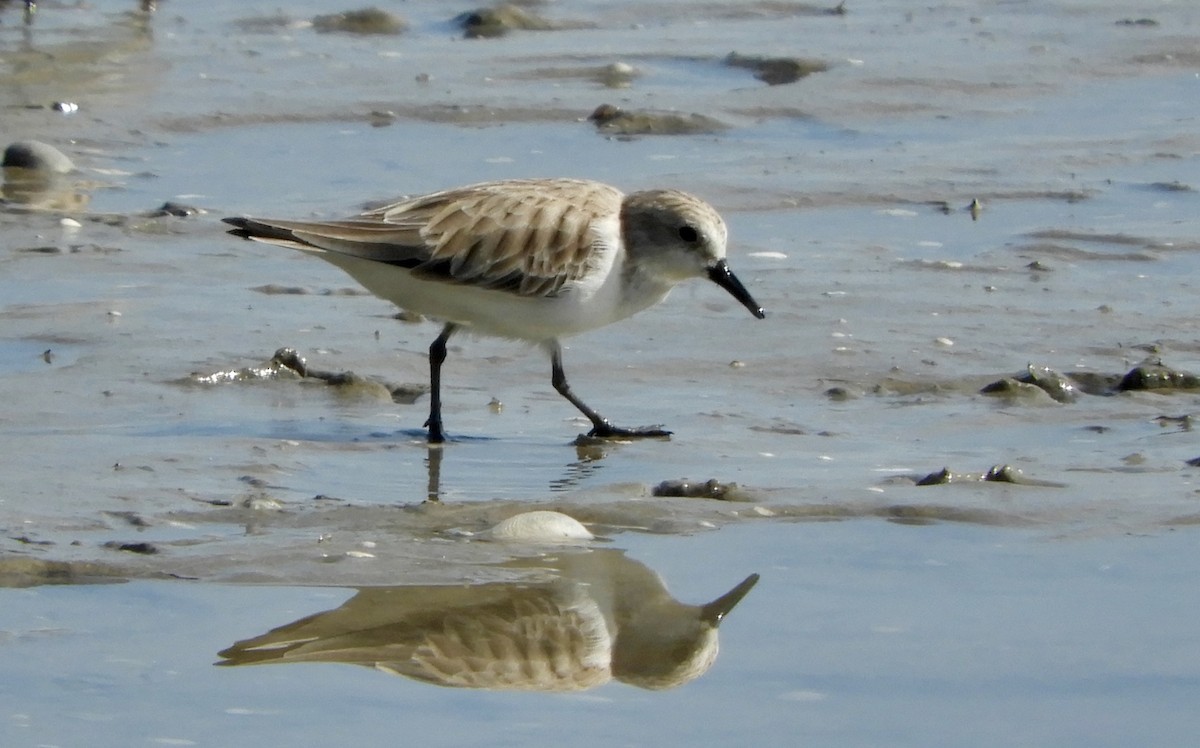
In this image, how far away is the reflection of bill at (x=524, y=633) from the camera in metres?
4.21

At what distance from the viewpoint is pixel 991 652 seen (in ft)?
14.1

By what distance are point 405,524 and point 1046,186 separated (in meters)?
5.15

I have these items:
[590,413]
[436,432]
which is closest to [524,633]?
[436,432]

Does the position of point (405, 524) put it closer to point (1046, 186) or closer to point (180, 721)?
point (180, 721)

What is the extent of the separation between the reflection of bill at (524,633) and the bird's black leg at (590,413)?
144 centimetres

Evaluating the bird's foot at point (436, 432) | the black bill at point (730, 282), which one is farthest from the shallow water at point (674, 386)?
the black bill at point (730, 282)

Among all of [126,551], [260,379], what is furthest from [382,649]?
[260,379]

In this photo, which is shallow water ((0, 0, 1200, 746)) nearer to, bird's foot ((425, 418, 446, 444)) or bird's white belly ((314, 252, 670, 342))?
bird's foot ((425, 418, 446, 444))

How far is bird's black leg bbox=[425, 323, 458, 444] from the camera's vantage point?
20.5 ft

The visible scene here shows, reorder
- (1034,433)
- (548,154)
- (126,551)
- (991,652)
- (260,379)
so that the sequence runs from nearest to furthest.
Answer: (991,652) → (126,551) → (1034,433) → (260,379) → (548,154)

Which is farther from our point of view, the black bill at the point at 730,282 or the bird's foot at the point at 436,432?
the black bill at the point at 730,282

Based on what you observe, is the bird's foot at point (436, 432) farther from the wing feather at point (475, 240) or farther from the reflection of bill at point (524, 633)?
the reflection of bill at point (524, 633)

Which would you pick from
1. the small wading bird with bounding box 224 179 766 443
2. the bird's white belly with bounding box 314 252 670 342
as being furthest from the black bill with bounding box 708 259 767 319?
the bird's white belly with bounding box 314 252 670 342

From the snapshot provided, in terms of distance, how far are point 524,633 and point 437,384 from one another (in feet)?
6.97
